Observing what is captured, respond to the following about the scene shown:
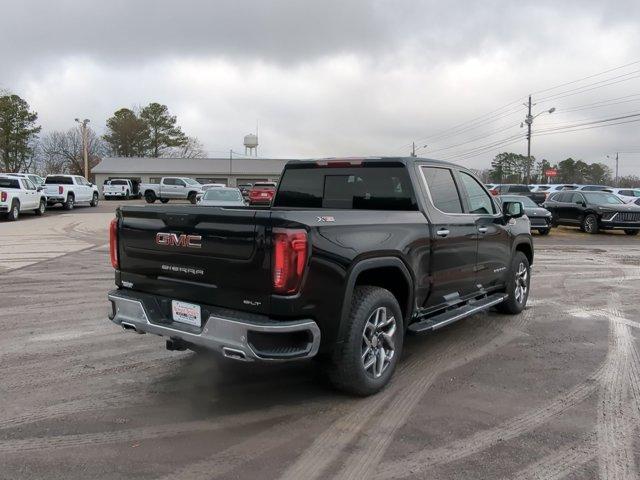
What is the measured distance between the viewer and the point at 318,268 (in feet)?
12.1

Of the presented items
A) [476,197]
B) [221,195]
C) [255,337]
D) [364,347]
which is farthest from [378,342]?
[221,195]

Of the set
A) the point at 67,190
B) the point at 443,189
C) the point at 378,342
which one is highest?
the point at 67,190

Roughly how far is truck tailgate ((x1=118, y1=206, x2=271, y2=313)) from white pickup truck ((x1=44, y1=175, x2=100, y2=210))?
26911 mm

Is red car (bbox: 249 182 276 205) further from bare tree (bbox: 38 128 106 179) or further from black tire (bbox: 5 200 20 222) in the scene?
bare tree (bbox: 38 128 106 179)

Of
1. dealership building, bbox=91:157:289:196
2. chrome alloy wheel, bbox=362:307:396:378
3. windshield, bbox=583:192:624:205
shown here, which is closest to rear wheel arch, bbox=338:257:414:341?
chrome alloy wheel, bbox=362:307:396:378

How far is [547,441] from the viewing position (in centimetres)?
362

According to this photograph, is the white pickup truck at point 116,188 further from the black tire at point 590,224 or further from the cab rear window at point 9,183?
the black tire at point 590,224

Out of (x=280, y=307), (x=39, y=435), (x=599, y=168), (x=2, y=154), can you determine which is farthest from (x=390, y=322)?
(x=599, y=168)

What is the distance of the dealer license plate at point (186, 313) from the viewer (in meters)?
3.93

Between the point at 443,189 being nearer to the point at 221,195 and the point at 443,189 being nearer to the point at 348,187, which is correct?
the point at 348,187

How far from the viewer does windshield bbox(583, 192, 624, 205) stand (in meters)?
20.6

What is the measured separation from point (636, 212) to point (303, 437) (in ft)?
66.0

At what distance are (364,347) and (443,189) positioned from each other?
203 centimetres

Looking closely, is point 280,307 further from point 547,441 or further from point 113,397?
point 547,441
